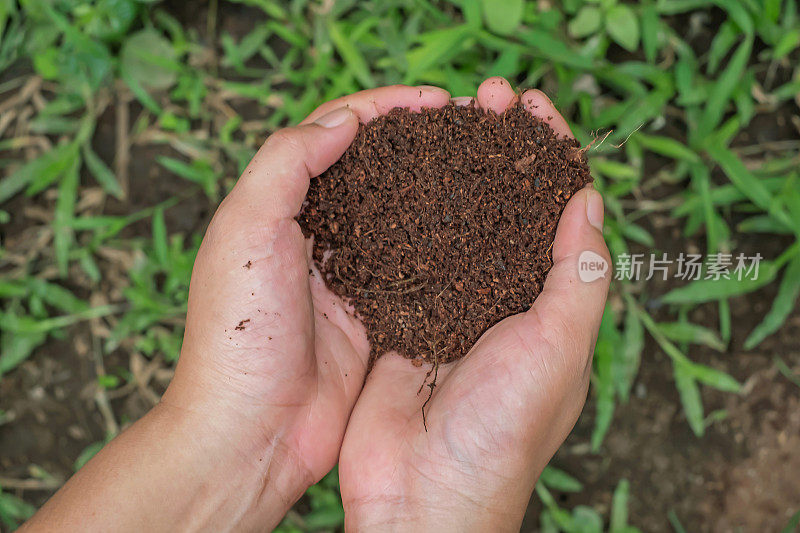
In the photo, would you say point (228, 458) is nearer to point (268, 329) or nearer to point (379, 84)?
point (268, 329)

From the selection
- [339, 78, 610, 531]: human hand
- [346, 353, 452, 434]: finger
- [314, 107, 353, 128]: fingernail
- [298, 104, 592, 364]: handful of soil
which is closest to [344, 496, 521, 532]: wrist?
[339, 78, 610, 531]: human hand

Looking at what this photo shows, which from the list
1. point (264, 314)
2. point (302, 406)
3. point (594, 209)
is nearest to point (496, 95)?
point (594, 209)

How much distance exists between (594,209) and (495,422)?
1.75ft

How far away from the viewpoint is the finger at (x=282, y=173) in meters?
1.37

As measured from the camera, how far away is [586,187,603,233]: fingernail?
4.46ft

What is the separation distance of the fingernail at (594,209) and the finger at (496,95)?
31 cm

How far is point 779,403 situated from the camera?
2117 mm

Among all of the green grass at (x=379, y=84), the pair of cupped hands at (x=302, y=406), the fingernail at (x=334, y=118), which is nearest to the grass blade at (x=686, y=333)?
the green grass at (x=379, y=84)

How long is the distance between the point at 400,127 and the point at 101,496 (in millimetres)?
1092

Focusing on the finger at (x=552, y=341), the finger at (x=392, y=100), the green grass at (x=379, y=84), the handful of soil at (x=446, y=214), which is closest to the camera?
the finger at (x=552, y=341)

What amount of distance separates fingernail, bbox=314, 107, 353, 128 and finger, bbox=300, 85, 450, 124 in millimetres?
55

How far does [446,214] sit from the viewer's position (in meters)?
1.42

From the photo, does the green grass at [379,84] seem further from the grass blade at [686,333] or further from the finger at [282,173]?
the finger at [282,173]

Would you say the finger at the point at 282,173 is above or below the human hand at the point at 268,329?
above
